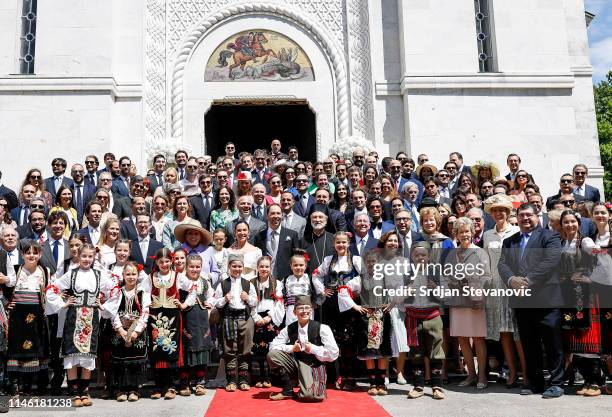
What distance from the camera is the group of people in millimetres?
6141

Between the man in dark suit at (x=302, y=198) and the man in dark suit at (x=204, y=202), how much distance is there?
121cm

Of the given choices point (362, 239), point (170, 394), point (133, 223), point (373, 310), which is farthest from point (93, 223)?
point (373, 310)

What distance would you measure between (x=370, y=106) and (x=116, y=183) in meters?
6.61

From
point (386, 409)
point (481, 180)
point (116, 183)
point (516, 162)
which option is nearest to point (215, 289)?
point (386, 409)

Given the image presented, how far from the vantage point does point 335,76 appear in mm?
14312

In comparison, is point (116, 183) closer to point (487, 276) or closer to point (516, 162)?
point (487, 276)

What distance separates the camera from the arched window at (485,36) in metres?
14.0

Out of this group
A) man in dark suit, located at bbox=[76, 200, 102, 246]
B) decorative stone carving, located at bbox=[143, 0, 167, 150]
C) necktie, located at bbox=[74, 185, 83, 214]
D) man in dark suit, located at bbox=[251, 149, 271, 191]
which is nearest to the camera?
man in dark suit, located at bbox=[76, 200, 102, 246]

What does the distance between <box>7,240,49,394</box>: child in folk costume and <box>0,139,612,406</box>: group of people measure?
0.01 metres

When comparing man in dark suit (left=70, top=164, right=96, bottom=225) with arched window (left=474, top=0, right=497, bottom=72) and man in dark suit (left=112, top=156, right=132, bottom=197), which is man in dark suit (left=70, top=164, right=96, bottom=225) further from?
arched window (left=474, top=0, right=497, bottom=72)

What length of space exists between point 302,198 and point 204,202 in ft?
4.61

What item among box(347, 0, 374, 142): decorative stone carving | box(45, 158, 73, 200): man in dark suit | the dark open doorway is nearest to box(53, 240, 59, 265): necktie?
box(45, 158, 73, 200): man in dark suit

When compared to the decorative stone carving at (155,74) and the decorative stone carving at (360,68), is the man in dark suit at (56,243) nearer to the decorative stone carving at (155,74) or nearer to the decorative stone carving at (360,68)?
the decorative stone carving at (155,74)

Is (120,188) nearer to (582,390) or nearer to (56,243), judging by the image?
(56,243)
